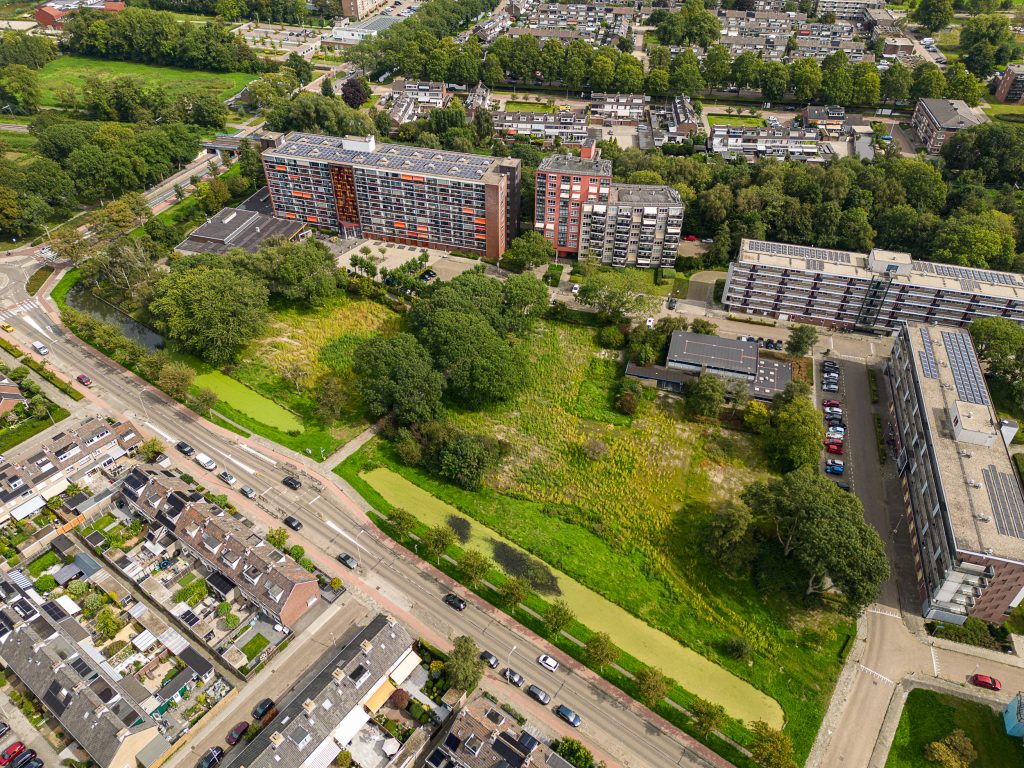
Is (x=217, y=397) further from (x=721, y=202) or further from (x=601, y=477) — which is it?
(x=721, y=202)

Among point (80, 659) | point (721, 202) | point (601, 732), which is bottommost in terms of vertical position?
point (601, 732)

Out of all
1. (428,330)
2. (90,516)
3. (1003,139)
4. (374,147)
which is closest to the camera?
(90,516)

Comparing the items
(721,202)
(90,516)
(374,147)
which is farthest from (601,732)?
(374,147)

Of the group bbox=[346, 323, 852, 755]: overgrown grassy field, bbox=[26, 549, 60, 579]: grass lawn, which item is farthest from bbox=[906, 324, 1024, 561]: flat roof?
bbox=[26, 549, 60, 579]: grass lawn

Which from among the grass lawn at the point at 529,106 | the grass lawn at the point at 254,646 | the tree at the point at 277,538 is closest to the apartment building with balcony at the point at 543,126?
the grass lawn at the point at 529,106

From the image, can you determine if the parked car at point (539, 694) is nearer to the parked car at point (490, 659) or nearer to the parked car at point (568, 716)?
the parked car at point (568, 716)

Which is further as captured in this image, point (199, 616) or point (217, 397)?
point (217, 397)

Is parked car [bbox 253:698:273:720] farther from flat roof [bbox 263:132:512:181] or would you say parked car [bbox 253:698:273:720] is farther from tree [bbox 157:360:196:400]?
flat roof [bbox 263:132:512:181]
